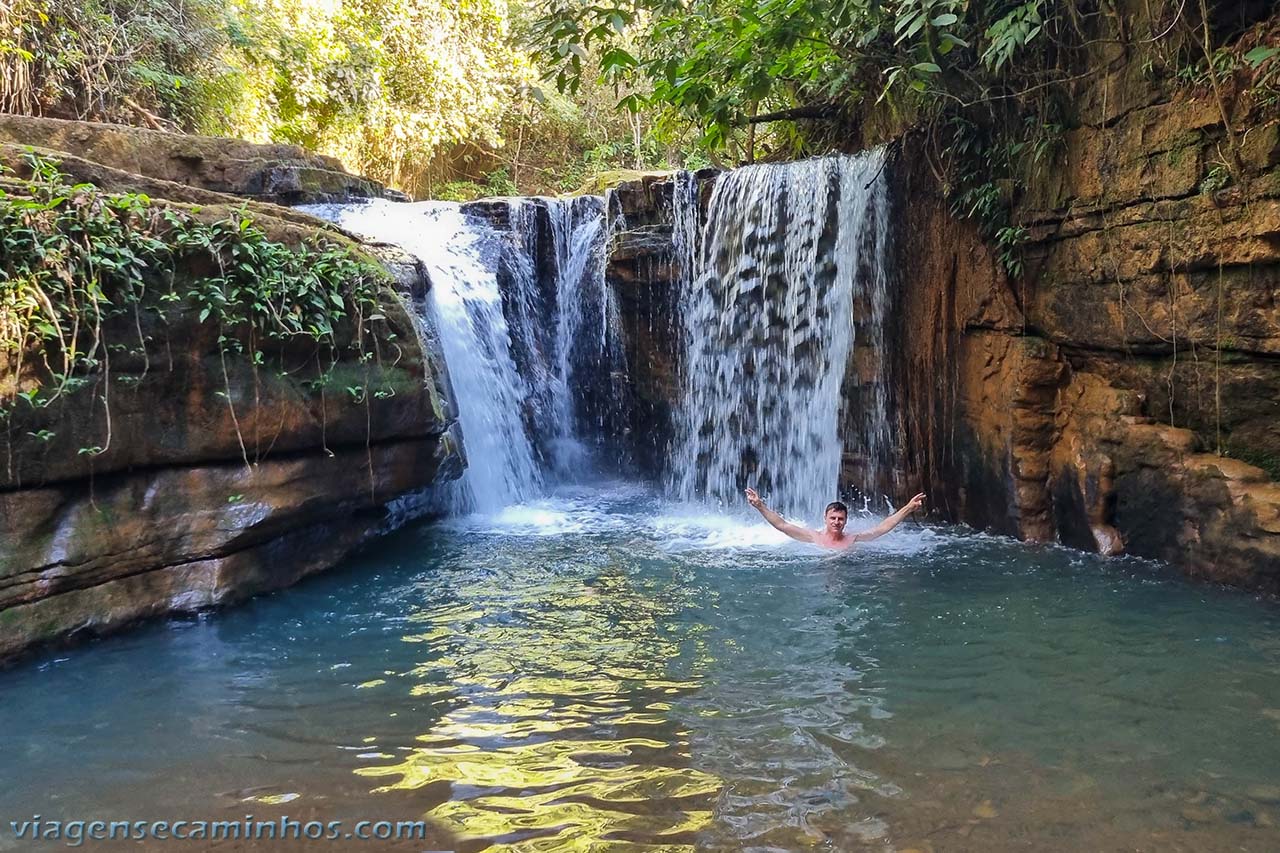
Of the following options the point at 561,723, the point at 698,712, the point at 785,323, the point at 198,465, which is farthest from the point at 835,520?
the point at 198,465

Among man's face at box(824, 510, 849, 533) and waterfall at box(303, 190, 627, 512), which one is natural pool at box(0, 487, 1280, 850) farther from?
waterfall at box(303, 190, 627, 512)

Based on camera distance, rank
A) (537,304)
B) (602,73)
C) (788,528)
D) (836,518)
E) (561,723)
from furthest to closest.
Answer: (537,304) < (788,528) < (836,518) < (602,73) < (561,723)

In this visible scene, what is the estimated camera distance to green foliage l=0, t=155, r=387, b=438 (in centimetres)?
505

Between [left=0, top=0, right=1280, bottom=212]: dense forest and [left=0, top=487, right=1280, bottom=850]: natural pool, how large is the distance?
3.26 metres

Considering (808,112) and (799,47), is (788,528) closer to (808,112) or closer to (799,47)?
(799,47)

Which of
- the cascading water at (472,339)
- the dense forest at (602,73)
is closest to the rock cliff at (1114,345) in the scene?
the dense forest at (602,73)

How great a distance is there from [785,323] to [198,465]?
20.7 ft

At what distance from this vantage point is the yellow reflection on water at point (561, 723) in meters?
3.20

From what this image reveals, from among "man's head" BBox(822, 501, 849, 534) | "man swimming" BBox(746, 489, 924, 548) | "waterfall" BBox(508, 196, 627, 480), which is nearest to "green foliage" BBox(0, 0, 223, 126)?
"waterfall" BBox(508, 196, 627, 480)

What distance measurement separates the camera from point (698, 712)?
4188 millimetres

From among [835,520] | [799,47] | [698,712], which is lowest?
[698,712]

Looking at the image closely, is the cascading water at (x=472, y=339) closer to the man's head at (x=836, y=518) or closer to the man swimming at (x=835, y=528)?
the man swimming at (x=835, y=528)

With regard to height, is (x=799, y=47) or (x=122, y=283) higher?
(x=799, y=47)

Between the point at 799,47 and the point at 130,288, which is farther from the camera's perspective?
the point at 799,47
